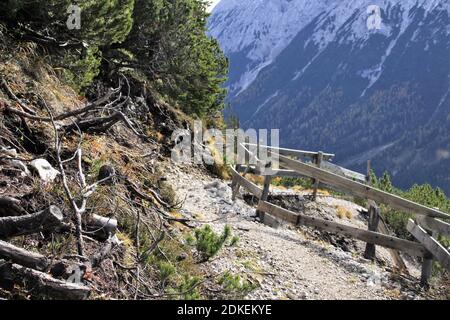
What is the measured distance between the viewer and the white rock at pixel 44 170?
564cm

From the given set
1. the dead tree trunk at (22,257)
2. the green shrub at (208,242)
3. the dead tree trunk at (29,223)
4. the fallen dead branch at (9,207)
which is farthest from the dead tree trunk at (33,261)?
the green shrub at (208,242)

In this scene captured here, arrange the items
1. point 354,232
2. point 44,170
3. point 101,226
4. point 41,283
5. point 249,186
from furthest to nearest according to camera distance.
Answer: point 249,186
point 354,232
point 44,170
point 101,226
point 41,283

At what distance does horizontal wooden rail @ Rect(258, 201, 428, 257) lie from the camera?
29.9 ft

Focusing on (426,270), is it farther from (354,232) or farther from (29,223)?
(29,223)

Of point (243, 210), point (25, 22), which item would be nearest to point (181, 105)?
point (243, 210)

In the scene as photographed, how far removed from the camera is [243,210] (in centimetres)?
1262

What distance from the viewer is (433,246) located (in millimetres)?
8555

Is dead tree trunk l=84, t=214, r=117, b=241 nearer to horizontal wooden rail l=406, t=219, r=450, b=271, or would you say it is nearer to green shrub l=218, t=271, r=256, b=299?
A: green shrub l=218, t=271, r=256, b=299

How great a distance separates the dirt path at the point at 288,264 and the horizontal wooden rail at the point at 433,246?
2.60 ft

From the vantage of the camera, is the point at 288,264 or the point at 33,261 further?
the point at 288,264

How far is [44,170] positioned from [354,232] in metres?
6.72

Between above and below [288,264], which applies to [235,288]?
above

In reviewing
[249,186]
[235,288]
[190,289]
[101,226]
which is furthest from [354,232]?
[101,226]

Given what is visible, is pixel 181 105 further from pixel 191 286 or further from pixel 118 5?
pixel 191 286
